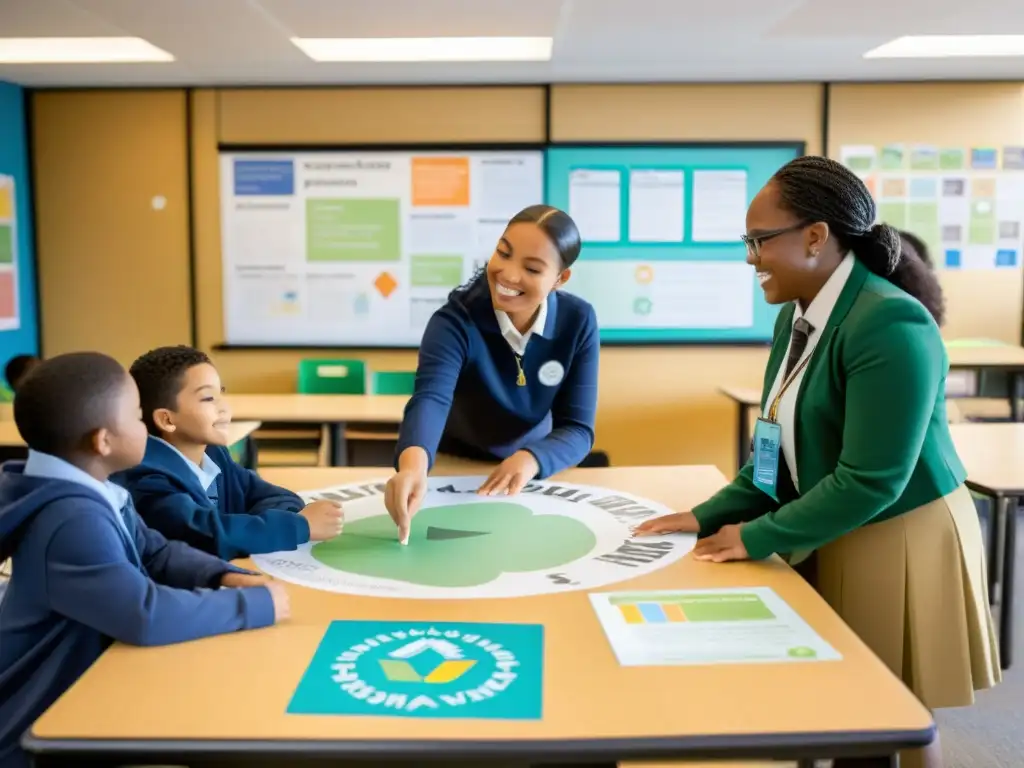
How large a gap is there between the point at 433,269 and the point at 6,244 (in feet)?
8.34

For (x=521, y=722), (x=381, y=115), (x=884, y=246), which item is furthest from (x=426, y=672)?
(x=381, y=115)

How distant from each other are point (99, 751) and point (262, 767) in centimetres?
23

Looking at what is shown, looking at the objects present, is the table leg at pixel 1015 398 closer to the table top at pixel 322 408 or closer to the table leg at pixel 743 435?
the table leg at pixel 743 435

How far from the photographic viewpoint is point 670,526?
5.87 feet

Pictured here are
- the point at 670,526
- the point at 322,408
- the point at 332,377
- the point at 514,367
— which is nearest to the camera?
the point at 670,526

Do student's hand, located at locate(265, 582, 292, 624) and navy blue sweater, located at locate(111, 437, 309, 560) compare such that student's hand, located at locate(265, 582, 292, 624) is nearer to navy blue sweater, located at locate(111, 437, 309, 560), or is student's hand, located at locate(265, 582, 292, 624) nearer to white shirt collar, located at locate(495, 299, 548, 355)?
navy blue sweater, located at locate(111, 437, 309, 560)

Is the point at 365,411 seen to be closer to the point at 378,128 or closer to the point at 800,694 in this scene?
the point at 378,128

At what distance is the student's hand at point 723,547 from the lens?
1.60 m

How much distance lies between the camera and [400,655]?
120 cm

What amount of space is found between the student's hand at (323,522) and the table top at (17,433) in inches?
66.1

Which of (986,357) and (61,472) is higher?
(61,472)

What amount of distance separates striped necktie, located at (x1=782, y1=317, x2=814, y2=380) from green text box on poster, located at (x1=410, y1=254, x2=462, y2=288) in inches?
158

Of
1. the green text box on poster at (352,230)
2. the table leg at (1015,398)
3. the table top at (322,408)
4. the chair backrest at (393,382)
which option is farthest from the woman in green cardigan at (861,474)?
the green text box on poster at (352,230)

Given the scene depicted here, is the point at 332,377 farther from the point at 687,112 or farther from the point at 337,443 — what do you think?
the point at 687,112
